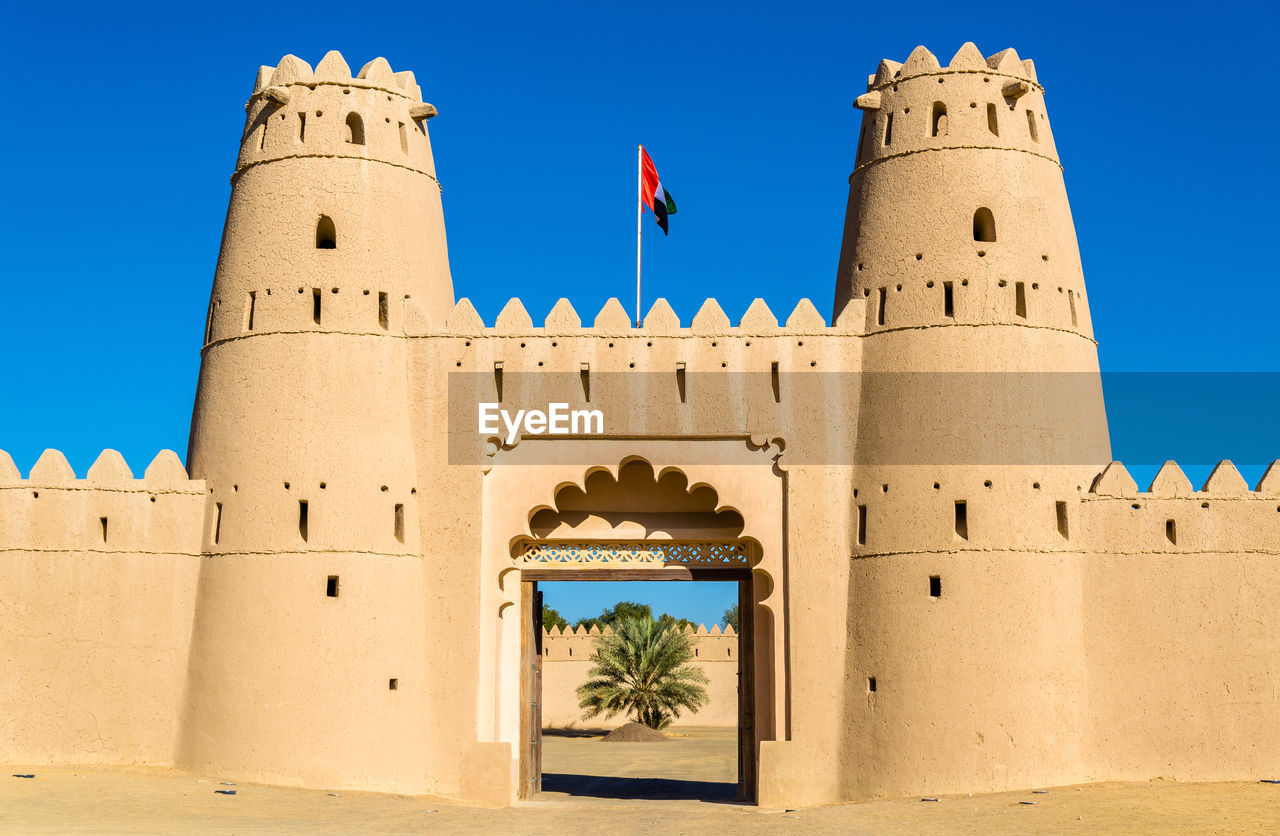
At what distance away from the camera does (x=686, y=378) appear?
20.3 meters

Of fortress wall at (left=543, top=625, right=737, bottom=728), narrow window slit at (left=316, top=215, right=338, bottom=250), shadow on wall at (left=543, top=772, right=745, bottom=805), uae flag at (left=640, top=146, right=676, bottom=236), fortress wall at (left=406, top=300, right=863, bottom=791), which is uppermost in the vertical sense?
uae flag at (left=640, top=146, right=676, bottom=236)

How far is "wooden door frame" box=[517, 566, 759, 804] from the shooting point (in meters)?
20.7

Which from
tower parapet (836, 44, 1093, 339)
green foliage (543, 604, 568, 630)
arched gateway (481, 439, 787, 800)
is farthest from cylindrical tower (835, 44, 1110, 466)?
green foliage (543, 604, 568, 630)

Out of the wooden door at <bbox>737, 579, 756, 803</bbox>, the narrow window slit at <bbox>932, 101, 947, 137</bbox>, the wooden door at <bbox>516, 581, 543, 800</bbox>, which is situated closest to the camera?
the wooden door at <bbox>737, 579, 756, 803</bbox>

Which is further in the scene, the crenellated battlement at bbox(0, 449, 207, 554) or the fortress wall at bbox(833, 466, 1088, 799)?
the crenellated battlement at bbox(0, 449, 207, 554)

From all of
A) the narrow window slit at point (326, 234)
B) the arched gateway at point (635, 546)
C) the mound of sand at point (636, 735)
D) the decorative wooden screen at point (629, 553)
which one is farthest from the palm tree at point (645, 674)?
the narrow window slit at point (326, 234)

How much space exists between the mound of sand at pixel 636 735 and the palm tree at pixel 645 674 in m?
0.64

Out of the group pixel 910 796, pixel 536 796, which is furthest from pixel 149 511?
pixel 910 796

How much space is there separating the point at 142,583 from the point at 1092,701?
13223 millimetres

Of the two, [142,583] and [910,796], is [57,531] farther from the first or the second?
[910,796]

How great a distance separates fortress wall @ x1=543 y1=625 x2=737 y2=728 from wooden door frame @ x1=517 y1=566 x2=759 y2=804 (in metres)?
18.0

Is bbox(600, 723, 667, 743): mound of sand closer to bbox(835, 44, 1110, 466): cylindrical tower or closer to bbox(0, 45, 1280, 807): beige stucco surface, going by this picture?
bbox(0, 45, 1280, 807): beige stucco surface

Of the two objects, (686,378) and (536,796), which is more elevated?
(686,378)

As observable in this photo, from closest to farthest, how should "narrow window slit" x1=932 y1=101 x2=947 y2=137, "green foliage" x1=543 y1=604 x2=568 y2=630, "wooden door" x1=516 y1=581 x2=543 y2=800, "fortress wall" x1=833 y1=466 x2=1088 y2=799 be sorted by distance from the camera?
"fortress wall" x1=833 y1=466 x2=1088 y2=799, "narrow window slit" x1=932 y1=101 x2=947 y2=137, "wooden door" x1=516 y1=581 x2=543 y2=800, "green foliage" x1=543 y1=604 x2=568 y2=630
